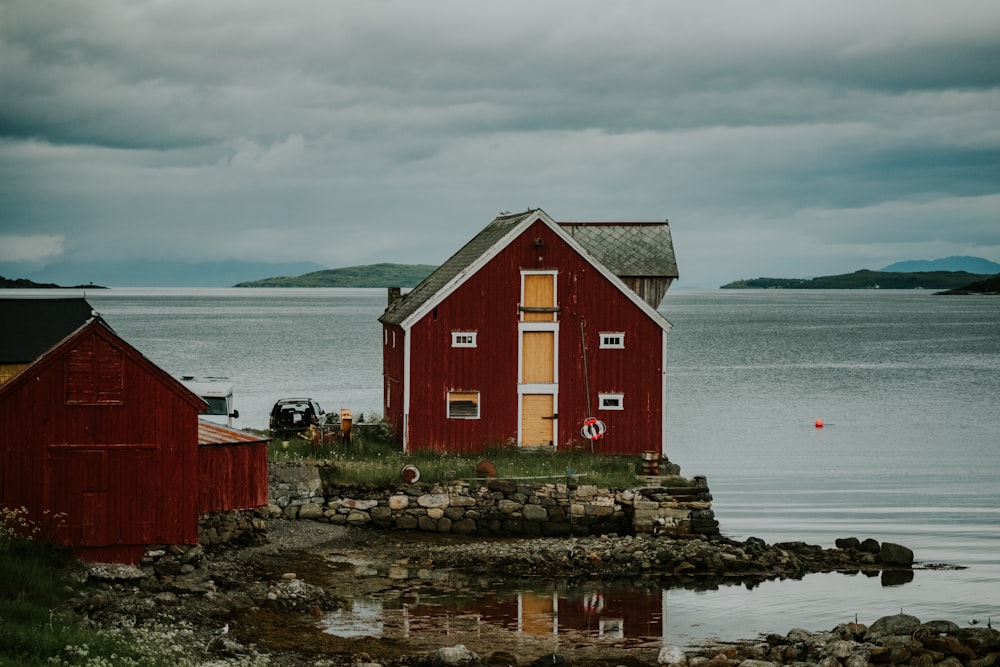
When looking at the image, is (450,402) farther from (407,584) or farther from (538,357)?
(407,584)

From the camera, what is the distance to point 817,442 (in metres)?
57.8

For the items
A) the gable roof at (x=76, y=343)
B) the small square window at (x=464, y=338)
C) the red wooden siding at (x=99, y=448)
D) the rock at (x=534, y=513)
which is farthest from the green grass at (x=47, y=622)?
the small square window at (x=464, y=338)

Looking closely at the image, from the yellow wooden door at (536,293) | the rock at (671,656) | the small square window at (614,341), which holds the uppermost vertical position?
the yellow wooden door at (536,293)

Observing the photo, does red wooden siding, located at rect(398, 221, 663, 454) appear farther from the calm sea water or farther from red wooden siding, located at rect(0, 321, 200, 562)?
red wooden siding, located at rect(0, 321, 200, 562)

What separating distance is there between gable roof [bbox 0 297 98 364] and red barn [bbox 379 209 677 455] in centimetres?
969

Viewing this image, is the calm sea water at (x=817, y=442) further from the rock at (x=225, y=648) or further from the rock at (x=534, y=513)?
the rock at (x=225, y=648)

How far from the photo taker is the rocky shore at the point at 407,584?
20.8 meters

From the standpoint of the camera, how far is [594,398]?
117ft

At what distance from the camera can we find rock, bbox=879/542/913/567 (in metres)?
30.4

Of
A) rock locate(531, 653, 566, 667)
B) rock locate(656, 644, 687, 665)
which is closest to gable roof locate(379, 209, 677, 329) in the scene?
rock locate(656, 644, 687, 665)

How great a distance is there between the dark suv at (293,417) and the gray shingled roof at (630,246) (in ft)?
31.5

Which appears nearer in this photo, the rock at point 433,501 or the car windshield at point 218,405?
the rock at point 433,501

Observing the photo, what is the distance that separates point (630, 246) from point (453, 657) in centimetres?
1986

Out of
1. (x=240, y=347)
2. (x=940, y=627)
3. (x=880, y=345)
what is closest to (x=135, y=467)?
(x=940, y=627)
